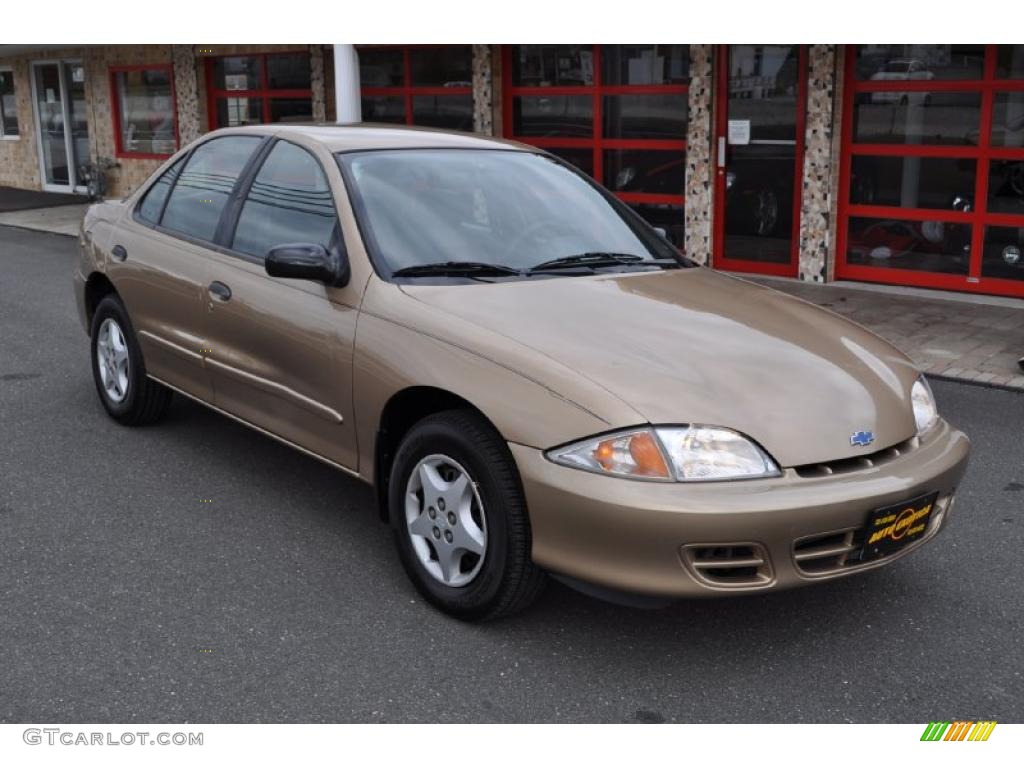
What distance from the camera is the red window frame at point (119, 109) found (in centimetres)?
1830

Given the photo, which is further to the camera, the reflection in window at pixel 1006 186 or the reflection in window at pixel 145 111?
the reflection in window at pixel 145 111

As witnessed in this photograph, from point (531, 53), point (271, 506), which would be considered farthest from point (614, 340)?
point (531, 53)

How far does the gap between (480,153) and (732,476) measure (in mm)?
2186

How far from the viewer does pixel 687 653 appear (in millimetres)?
3672

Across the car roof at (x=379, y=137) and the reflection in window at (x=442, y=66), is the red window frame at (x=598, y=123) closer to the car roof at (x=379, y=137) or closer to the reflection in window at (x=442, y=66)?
the reflection in window at (x=442, y=66)

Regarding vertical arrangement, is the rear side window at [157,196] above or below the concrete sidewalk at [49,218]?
above

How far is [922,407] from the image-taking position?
3.97 m

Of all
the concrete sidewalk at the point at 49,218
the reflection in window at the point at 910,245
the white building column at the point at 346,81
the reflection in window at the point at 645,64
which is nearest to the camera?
the reflection in window at the point at 910,245

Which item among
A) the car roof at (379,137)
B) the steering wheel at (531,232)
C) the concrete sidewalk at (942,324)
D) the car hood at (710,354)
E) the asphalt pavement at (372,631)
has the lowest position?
the asphalt pavement at (372,631)

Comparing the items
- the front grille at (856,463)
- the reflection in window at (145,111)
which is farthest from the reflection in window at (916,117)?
the reflection in window at (145,111)

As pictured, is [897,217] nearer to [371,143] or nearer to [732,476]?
[371,143]

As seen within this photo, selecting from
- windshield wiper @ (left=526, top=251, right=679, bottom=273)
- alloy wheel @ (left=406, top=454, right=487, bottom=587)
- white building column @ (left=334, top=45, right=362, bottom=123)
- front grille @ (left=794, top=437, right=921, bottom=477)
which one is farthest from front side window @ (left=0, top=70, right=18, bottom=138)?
front grille @ (left=794, top=437, right=921, bottom=477)

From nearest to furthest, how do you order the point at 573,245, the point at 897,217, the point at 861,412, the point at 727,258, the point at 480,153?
the point at 861,412, the point at 573,245, the point at 480,153, the point at 897,217, the point at 727,258

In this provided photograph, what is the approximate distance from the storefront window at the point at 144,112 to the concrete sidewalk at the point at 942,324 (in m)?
11.4
